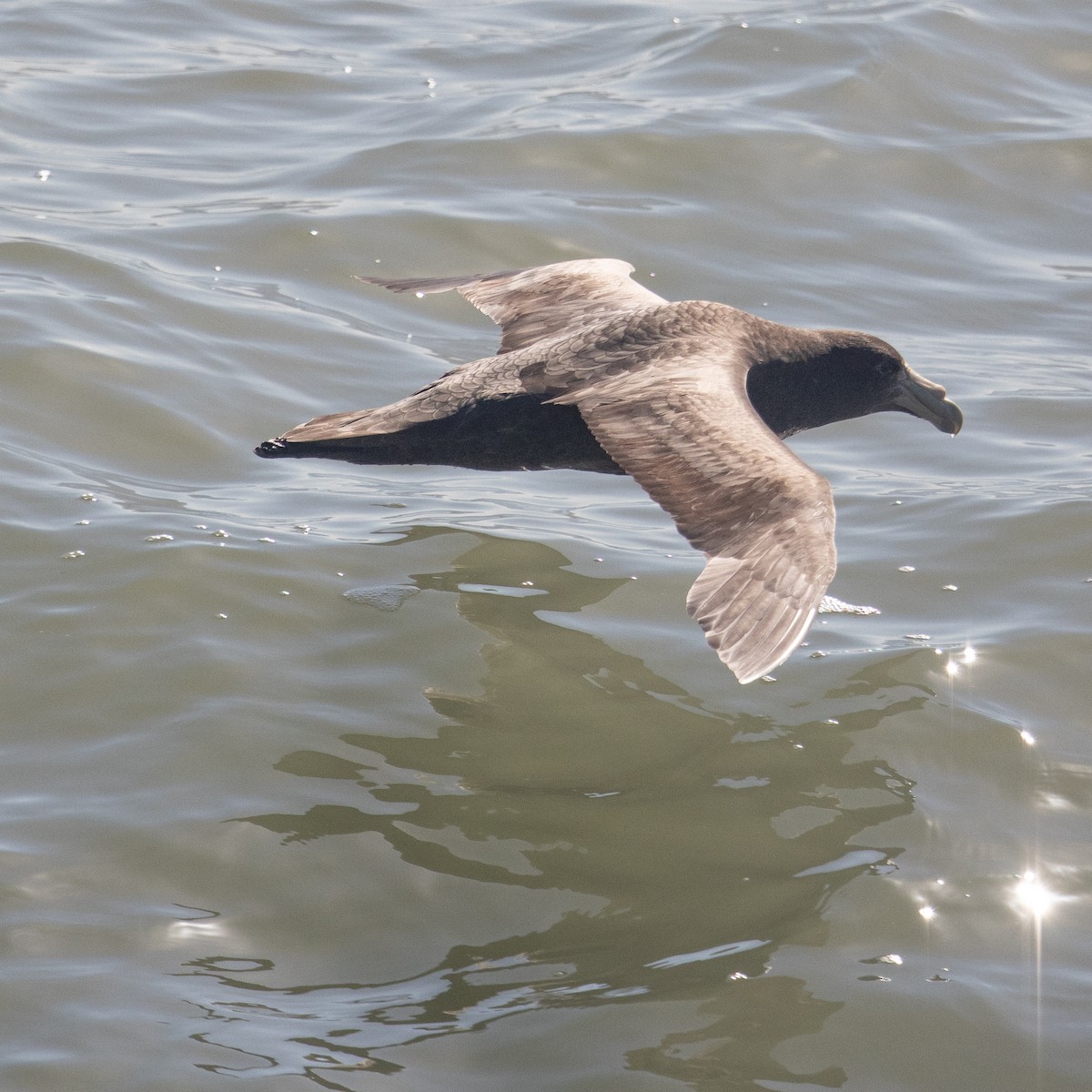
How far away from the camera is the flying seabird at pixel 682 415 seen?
4.84 metres

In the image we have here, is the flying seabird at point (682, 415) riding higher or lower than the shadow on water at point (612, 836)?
higher

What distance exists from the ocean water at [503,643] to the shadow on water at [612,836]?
0.02 m

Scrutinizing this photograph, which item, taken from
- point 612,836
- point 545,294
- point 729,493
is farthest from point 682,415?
point 545,294

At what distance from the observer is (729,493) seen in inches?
208

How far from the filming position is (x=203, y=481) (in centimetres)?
719

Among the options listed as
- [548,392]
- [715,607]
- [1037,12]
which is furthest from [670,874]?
[1037,12]

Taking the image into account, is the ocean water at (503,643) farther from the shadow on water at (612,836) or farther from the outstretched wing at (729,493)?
the outstretched wing at (729,493)

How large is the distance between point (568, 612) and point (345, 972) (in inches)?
95.4

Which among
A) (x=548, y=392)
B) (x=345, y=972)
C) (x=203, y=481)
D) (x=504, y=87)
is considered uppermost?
(x=504, y=87)

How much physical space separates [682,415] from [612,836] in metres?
1.69

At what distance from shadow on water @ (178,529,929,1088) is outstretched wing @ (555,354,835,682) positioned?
660 millimetres

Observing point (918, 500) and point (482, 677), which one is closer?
point (482, 677)

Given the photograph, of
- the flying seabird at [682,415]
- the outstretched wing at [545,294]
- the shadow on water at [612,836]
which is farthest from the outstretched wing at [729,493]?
the outstretched wing at [545,294]

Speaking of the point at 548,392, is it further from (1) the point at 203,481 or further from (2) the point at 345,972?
(2) the point at 345,972
